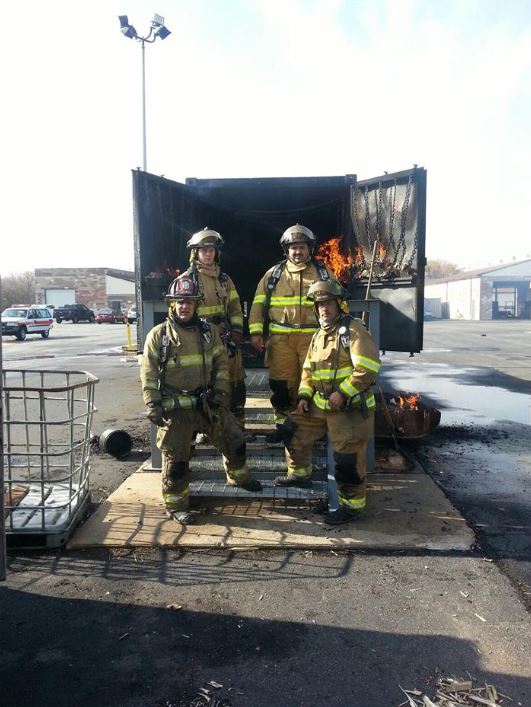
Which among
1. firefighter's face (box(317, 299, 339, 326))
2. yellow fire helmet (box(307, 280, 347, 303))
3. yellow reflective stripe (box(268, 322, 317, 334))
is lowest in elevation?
yellow reflective stripe (box(268, 322, 317, 334))

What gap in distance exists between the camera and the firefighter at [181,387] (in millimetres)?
4180

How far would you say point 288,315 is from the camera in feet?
15.8

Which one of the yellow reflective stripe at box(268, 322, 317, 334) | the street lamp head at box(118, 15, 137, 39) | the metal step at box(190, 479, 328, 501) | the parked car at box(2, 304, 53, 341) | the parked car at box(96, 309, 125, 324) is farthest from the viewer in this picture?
the parked car at box(96, 309, 125, 324)

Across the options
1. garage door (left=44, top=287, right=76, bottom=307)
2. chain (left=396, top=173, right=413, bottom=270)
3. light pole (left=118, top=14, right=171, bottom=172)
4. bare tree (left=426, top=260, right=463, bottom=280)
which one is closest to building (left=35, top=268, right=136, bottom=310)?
garage door (left=44, top=287, right=76, bottom=307)

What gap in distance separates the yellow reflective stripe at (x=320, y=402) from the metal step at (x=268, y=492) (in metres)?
0.76

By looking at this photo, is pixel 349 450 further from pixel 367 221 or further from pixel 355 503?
pixel 367 221

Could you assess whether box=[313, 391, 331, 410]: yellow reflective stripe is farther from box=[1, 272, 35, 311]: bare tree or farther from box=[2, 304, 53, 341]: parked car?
box=[1, 272, 35, 311]: bare tree

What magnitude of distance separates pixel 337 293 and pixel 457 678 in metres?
2.61

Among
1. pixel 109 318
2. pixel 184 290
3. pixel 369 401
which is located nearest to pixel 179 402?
pixel 184 290

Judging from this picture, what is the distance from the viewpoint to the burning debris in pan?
2281 millimetres

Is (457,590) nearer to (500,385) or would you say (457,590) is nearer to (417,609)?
(417,609)

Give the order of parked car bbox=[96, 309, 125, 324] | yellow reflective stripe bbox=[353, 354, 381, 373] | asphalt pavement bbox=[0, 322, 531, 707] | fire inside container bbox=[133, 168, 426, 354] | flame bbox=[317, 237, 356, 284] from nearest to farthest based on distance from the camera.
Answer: asphalt pavement bbox=[0, 322, 531, 707], yellow reflective stripe bbox=[353, 354, 381, 373], fire inside container bbox=[133, 168, 426, 354], flame bbox=[317, 237, 356, 284], parked car bbox=[96, 309, 125, 324]

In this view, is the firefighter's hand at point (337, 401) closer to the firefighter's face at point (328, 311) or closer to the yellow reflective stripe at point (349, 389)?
the yellow reflective stripe at point (349, 389)

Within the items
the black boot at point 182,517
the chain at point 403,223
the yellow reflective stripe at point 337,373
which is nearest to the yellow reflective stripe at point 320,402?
the yellow reflective stripe at point 337,373
